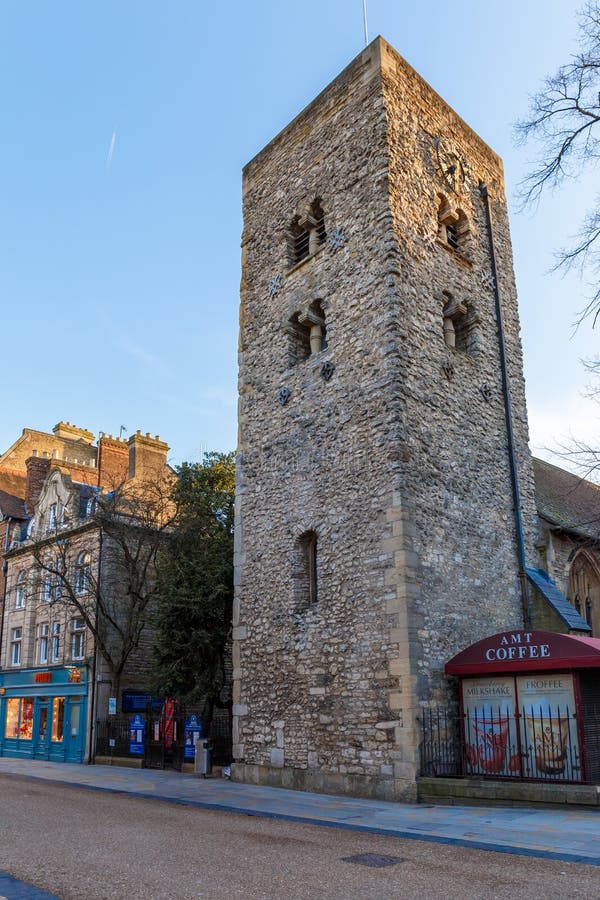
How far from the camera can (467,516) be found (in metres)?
14.9

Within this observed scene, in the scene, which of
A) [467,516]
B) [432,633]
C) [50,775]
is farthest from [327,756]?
[50,775]

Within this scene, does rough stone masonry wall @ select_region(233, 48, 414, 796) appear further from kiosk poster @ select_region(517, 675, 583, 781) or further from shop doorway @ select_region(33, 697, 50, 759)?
shop doorway @ select_region(33, 697, 50, 759)

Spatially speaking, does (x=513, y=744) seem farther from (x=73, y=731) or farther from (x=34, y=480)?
(x=34, y=480)

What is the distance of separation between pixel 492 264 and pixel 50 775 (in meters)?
16.6

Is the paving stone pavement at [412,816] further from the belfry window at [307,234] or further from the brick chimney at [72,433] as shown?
the brick chimney at [72,433]

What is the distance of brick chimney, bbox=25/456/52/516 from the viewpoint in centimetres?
2997

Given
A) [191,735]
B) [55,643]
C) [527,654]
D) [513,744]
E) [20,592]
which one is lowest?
[191,735]

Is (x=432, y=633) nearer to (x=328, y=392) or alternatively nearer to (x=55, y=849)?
(x=328, y=392)

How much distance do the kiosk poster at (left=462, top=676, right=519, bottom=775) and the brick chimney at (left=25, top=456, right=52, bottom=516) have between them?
2169cm

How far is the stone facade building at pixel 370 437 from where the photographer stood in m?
13.3

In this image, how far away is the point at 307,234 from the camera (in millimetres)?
17875

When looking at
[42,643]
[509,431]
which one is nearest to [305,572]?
[509,431]

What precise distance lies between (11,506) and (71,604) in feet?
32.3

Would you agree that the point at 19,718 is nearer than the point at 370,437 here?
No
